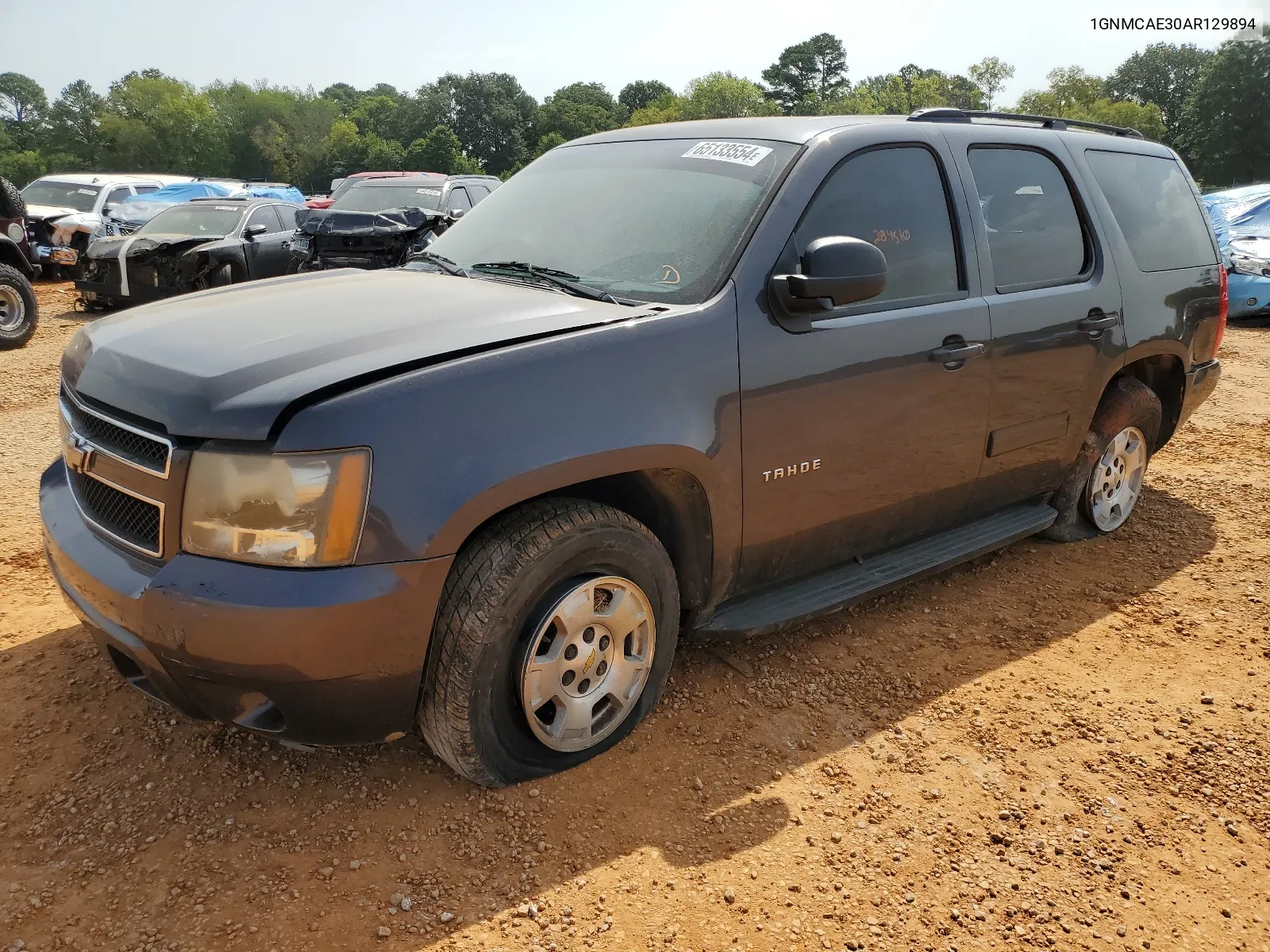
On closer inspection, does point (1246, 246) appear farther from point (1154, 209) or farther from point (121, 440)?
point (121, 440)

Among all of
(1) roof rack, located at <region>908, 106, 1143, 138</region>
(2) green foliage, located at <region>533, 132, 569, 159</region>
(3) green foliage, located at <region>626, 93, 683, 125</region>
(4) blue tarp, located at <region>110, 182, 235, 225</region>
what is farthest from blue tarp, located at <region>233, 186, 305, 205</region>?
(2) green foliage, located at <region>533, 132, 569, 159</region>

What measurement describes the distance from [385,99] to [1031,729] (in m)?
122

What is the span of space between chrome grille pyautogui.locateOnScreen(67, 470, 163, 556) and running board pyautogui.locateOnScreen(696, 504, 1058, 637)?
1.64 meters

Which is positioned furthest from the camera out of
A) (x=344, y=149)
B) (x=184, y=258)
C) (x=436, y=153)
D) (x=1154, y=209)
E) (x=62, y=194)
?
(x=344, y=149)

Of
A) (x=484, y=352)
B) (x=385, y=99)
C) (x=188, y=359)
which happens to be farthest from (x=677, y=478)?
(x=385, y=99)

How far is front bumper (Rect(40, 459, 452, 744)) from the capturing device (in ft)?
6.98

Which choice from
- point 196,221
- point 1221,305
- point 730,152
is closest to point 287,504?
point 730,152

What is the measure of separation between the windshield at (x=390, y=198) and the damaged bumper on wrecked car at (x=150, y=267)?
6.95ft

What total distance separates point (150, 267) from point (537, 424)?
10.4m

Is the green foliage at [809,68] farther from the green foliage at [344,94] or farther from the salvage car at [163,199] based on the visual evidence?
the salvage car at [163,199]

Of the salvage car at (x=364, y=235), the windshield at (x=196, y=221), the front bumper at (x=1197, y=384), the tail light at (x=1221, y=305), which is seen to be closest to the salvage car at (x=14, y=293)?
the windshield at (x=196, y=221)

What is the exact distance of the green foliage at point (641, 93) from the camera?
117 meters

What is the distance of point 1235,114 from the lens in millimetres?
44188

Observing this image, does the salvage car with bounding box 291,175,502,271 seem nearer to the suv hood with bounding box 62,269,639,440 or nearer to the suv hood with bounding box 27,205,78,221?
the suv hood with bounding box 62,269,639,440
